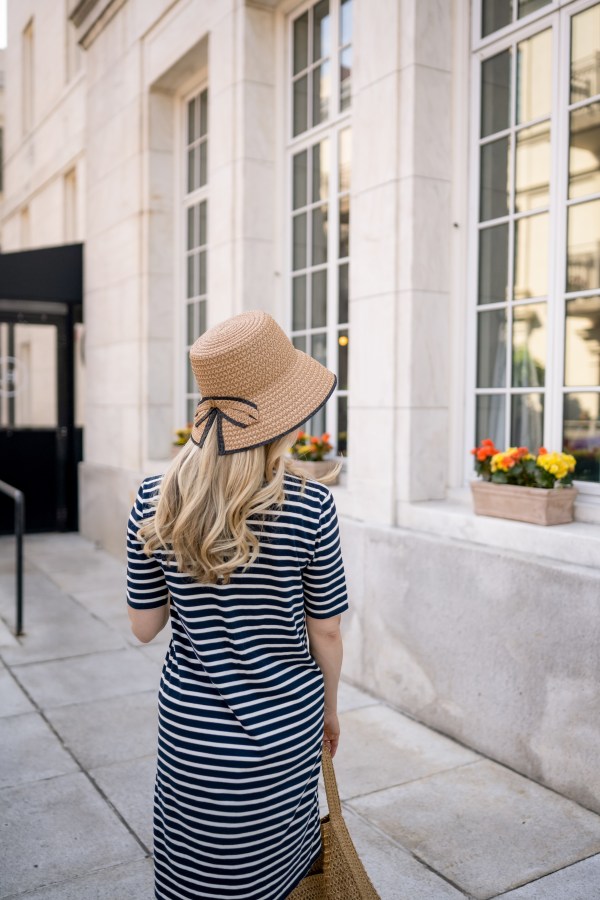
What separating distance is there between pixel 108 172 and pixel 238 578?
8434 millimetres

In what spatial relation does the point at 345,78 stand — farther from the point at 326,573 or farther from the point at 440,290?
the point at 326,573

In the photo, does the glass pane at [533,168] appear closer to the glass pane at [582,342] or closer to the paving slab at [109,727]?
the glass pane at [582,342]

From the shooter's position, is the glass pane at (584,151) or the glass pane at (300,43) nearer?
the glass pane at (584,151)

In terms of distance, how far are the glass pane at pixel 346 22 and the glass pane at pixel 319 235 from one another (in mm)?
1179

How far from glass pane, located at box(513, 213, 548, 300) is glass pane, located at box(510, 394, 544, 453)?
1.82 feet

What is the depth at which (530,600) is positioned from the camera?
3734mm

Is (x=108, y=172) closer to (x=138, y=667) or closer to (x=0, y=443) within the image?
(x=0, y=443)

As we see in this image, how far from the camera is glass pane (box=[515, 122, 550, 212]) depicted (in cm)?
428

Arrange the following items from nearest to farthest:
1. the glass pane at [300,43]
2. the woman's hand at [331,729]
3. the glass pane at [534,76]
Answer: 1. the woman's hand at [331,729]
2. the glass pane at [534,76]
3. the glass pane at [300,43]

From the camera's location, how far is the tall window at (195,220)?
8070 millimetres

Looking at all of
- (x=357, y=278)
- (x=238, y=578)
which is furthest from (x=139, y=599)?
(x=357, y=278)

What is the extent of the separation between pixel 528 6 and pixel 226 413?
12.0 ft

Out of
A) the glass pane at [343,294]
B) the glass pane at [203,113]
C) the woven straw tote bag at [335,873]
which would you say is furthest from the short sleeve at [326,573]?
A: the glass pane at [203,113]

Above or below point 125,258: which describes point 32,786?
below
